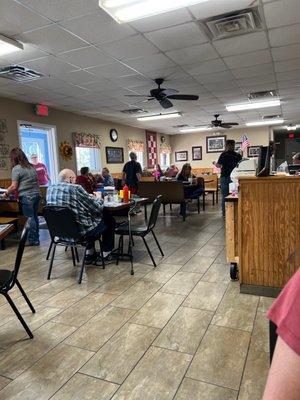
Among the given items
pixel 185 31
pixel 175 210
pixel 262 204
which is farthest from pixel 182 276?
pixel 175 210

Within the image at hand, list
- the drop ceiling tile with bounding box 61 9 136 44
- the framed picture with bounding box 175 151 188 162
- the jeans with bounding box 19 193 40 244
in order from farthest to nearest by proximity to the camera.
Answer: the framed picture with bounding box 175 151 188 162 < the jeans with bounding box 19 193 40 244 < the drop ceiling tile with bounding box 61 9 136 44

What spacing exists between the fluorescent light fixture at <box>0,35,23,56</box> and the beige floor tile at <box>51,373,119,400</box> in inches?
127

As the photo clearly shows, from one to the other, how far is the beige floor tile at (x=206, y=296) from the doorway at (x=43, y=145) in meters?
4.98

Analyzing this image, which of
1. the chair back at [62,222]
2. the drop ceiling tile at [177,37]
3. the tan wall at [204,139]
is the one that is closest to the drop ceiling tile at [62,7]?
the drop ceiling tile at [177,37]

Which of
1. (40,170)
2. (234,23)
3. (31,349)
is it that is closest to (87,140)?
(40,170)

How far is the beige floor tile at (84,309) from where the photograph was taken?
7.86 feet

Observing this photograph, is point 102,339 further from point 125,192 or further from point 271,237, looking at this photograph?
point 125,192

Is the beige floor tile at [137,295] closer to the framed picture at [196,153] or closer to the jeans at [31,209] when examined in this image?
the jeans at [31,209]

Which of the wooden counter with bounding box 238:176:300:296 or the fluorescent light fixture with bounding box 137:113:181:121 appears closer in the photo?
the wooden counter with bounding box 238:176:300:296

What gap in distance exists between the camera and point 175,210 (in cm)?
753

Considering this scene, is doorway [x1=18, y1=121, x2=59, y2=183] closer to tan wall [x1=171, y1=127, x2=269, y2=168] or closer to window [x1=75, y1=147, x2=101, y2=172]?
window [x1=75, y1=147, x2=101, y2=172]

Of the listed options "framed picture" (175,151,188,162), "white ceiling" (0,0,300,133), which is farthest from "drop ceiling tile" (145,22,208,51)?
"framed picture" (175,151,188,162)

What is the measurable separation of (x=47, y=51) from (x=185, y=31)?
5.40 feet

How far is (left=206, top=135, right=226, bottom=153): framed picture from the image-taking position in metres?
12.4
